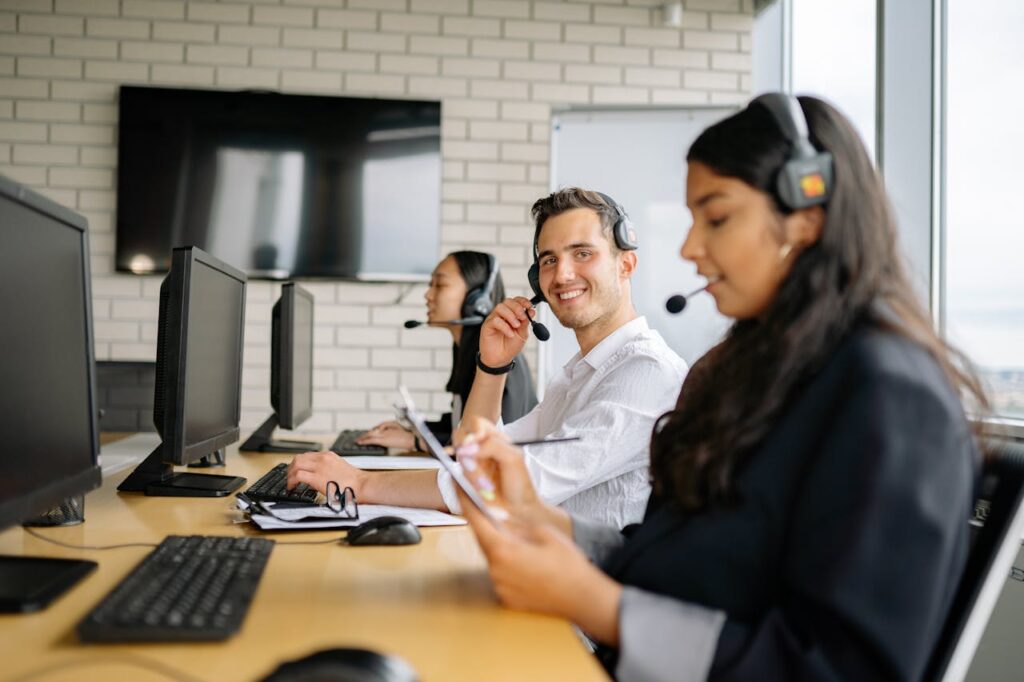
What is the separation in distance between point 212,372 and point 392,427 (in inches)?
35.7

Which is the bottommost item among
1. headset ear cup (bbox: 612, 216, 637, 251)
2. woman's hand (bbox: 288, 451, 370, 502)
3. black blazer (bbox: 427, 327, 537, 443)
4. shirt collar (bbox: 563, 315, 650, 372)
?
woman's hand (bbox: 288, 451, 370, 502)

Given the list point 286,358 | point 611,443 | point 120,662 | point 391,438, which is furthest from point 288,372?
point 120,662

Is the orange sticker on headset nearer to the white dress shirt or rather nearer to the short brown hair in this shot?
the white dress shirt

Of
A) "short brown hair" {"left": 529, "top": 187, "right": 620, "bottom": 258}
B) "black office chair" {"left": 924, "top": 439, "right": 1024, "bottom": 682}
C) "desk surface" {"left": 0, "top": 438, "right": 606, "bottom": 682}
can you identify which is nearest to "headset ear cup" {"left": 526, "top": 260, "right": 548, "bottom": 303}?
"short brown hair" {"left": 529, "top": 187, "right": 620, "bottom": 258}

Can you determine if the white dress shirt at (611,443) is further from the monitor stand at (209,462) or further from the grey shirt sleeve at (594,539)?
the monitor stand at (209,462)

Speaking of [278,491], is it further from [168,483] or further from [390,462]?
[390,462]

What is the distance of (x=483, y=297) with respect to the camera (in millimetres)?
2898

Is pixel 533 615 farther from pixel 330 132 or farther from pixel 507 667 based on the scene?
pixel 330 132

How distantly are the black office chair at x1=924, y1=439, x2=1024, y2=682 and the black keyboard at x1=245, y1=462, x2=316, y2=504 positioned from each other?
1.05 metres

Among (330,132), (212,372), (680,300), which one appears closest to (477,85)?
(330,132)

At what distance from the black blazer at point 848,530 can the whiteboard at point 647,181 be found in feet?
10.0

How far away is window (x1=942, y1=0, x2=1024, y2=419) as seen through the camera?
7.51 ft

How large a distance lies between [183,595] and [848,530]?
0.69m

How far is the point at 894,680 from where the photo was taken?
0.80 m
